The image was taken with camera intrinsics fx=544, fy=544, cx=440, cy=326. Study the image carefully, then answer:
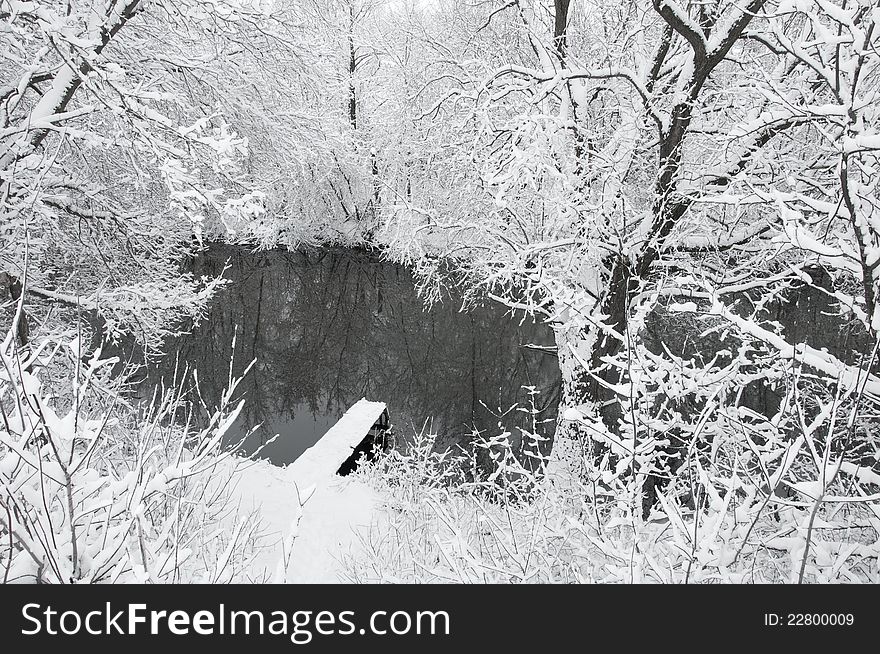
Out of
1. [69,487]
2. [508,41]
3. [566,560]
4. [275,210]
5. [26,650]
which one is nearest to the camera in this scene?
[69,487]

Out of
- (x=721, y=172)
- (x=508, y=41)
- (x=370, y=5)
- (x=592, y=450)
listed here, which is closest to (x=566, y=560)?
(x=592, y=450)

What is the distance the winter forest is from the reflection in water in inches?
8.1

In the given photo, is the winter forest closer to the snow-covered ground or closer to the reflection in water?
the snow-covered ground

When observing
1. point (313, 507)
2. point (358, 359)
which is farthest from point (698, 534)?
point (358, 359)

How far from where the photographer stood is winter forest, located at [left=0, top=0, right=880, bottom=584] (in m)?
3.00

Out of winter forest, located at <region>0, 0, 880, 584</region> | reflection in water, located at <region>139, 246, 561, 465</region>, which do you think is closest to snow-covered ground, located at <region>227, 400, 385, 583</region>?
winter forest, located at <region>0, 0, 880, 584</region>

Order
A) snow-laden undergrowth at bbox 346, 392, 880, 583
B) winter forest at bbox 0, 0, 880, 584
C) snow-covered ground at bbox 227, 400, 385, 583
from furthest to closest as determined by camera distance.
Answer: snow-covered ground at bbox 227, 400, 385, 583, winter forest at bbox 0, 0, 880, 584, snow-laden undergrowth at bbox 346, 392, 880, 583

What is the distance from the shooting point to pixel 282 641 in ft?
→ 7.80

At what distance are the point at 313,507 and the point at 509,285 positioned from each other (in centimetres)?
436

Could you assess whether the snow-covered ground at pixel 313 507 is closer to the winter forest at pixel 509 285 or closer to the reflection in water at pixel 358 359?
the winter forest at pixel 509 285

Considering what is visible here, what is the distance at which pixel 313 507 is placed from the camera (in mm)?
7543

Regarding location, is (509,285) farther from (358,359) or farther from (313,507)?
(358,359)

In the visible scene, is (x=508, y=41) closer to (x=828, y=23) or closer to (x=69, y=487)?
(x=828, y=23)

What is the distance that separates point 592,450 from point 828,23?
626 cm
